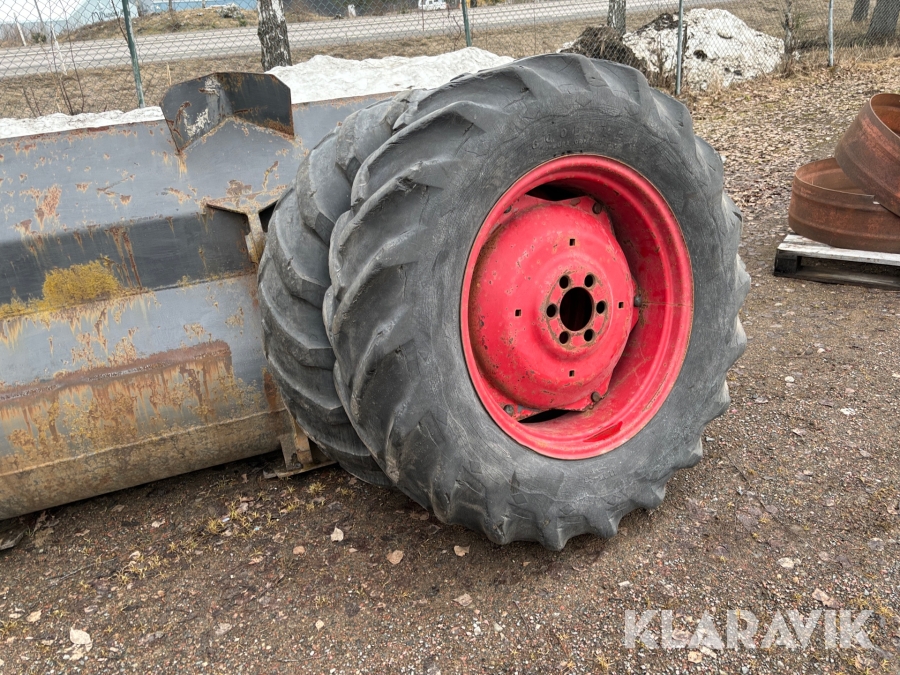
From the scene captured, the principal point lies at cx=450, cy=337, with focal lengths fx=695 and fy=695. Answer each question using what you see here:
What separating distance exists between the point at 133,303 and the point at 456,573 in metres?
1.43

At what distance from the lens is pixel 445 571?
2.25 metres

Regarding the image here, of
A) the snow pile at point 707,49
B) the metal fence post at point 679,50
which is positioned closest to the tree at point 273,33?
the snow pile at point 707,49

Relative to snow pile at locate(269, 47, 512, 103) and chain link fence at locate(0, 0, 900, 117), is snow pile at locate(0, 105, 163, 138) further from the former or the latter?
chain link fence at locate(0, 0, 900, 117)

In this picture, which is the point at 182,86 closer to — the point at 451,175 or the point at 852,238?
Result: the point at 451,175

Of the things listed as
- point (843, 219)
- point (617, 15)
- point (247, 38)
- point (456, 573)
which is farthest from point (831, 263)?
point (247, 38)

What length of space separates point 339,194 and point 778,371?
2.45m

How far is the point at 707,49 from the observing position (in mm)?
10664

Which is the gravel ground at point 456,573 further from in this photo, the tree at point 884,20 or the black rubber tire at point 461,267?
the tree at point 884,20

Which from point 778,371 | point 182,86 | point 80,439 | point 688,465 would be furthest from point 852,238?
point 80,439

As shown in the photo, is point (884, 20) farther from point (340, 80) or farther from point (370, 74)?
point (340, 80)

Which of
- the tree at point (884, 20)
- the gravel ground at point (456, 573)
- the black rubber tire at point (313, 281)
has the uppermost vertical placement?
the black rubber tire at point (313, 281)

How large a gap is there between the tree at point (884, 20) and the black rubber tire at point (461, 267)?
46.9 feet

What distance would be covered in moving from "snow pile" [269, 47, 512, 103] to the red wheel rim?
7.73 feet

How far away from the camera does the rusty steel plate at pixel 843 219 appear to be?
4.40m
